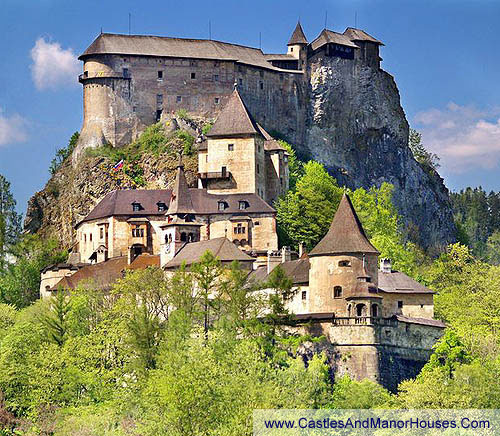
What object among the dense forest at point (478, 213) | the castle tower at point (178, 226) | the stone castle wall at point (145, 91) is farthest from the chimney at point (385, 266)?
the dense forest at point (478, 213)

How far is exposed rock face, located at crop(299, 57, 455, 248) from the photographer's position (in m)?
128

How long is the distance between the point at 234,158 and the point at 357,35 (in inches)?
1249

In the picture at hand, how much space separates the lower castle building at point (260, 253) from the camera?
73438 millimetres

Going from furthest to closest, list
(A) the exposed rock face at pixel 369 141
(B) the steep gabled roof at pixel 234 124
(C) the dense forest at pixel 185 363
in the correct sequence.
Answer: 1. (A) the exposed rock face at pixel 369 141
2. (B) the steep gabled roof at pixel 234 124
3. (C) the dense forest at pixel 185 363

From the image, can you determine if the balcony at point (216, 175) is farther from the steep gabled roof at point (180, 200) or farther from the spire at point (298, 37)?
the spire at point (298, 37)

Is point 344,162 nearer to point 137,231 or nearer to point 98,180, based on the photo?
point 98,180

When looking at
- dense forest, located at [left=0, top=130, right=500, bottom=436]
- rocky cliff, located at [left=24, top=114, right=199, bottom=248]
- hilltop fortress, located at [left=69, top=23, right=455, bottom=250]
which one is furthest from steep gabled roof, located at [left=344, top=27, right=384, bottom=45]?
dense forest, located at [left=0, top=130, right=500, bottom=436]

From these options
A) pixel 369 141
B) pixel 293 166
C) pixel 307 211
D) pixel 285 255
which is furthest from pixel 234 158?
pixel 369 141

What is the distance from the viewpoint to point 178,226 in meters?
92.5

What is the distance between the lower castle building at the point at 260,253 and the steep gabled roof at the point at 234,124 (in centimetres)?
8

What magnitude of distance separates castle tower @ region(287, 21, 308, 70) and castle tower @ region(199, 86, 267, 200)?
2308 centimetres

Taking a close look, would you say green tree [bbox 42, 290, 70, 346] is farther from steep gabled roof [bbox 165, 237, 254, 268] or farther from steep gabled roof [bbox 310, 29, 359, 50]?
steep gabled roof [bbox 310, 29, 359, 50]

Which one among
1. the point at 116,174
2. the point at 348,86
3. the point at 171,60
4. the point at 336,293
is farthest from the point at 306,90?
the point at 336,293

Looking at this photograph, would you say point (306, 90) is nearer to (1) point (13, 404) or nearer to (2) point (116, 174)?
(2) point (116, 174)
